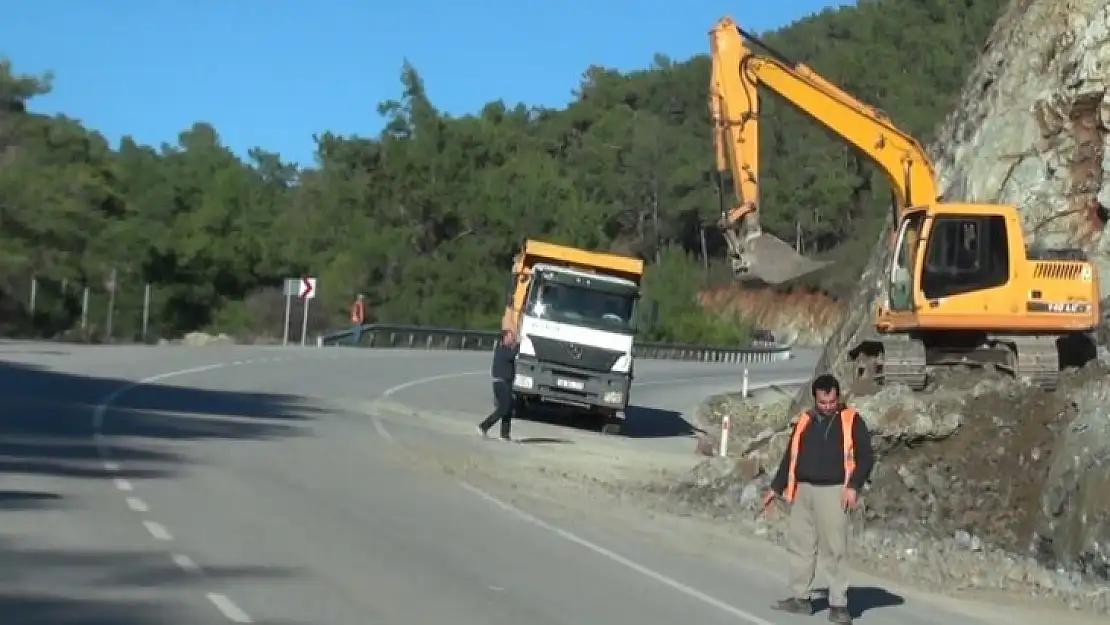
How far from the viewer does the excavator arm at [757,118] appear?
2588cm

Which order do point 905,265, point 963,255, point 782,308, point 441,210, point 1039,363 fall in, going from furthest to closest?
point 782,308, point 441,210, point 905,265, point 963,255, point 1039,363

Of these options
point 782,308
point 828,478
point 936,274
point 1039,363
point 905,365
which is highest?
point 782,308

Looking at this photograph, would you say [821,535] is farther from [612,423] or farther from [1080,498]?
[612,423]

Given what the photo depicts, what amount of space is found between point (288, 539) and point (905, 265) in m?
12.1

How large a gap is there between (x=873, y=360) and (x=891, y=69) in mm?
69235

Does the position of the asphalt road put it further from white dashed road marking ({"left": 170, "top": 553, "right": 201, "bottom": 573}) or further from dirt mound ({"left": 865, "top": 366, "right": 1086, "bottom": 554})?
dirt mound ({"left": 865, "top": 366, "right": 1086, "bottom": 554})

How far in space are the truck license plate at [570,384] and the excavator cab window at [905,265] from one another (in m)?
9.86

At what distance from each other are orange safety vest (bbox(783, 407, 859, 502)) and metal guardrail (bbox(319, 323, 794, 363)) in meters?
38.9

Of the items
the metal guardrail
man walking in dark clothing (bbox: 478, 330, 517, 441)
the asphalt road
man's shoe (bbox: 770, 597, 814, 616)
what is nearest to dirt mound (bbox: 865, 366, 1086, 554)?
the asphalt road

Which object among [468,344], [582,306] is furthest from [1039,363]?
[468,344]

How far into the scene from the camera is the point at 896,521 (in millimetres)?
19984

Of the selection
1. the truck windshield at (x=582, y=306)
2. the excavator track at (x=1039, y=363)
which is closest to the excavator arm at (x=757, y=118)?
the excavator track at (x=1039, y=363)

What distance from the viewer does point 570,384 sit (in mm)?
32750

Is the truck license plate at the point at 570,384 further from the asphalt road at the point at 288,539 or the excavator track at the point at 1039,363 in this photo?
the excavator track at the point at 1039,363
